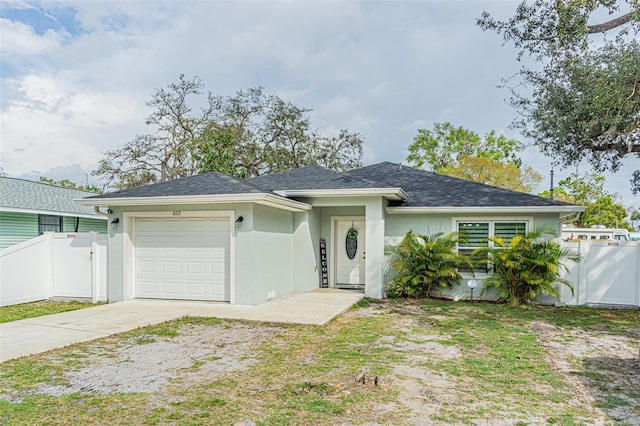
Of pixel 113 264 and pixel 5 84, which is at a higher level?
pixel 5 84

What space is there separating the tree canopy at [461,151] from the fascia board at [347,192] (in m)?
26.2

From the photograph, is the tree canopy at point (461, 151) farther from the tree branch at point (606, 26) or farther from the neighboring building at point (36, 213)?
the neighboring building at point (36, 213)

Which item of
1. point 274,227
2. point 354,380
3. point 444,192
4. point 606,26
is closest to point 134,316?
point 274,227

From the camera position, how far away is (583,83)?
29.6 ft

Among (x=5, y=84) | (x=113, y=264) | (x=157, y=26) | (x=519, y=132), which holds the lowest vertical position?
(x=113, y=264)

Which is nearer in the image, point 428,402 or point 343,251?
point 428,402

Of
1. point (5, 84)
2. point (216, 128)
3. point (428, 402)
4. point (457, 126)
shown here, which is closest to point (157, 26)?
point (5, 84)

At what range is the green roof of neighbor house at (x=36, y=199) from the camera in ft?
44.5

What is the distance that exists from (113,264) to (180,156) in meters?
18.7

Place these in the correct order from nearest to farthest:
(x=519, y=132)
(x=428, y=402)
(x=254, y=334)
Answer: (x=428, y=402) < (x=254, y=334) < (x=519, y=132)

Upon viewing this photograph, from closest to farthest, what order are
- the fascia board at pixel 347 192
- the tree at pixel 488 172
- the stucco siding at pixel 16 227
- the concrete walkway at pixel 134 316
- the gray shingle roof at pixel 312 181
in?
the concrete walkway at pixel 134 316 → the fascia board at pixel 347 192 → the gray shingle roof at pixel 312 181 → the stucco siding at pixel 16 227 → the tree at pixel 488 172

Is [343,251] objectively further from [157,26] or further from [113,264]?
[157,26]

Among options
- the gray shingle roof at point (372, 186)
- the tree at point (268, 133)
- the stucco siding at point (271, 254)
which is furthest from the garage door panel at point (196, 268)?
the tree at point (268, 133)

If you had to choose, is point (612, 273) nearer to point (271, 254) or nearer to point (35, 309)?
point (271, 254)
